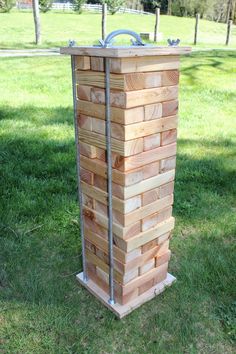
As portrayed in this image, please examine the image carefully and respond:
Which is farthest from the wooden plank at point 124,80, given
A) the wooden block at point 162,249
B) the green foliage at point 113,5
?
the green foliage at point 113,5

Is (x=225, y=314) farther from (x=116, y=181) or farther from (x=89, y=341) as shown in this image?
(x=116, y=181)

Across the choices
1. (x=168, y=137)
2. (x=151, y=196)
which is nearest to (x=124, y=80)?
(x=168, y=137)

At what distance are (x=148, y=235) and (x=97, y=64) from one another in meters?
1.05

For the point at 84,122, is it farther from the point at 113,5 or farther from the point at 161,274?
the point at 113,5

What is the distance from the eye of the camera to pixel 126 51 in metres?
1.65

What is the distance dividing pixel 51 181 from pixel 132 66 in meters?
2.35

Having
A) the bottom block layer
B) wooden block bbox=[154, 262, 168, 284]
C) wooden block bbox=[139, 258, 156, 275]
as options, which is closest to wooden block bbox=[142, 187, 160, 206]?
wooden block bbox=[139, 258, 156, 275]

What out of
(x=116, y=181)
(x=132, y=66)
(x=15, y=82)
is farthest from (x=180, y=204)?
(x=15, y=82)

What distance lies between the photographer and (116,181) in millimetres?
1992

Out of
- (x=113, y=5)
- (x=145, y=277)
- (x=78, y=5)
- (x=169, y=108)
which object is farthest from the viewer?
(x=113, y=5)

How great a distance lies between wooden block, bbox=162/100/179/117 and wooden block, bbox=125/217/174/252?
0.71 m

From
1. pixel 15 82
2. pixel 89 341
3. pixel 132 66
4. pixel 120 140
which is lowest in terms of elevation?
pixel 89 341

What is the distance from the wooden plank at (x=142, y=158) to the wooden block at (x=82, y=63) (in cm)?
50

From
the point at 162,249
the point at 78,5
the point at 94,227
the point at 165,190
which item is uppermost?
the point at 78,5
